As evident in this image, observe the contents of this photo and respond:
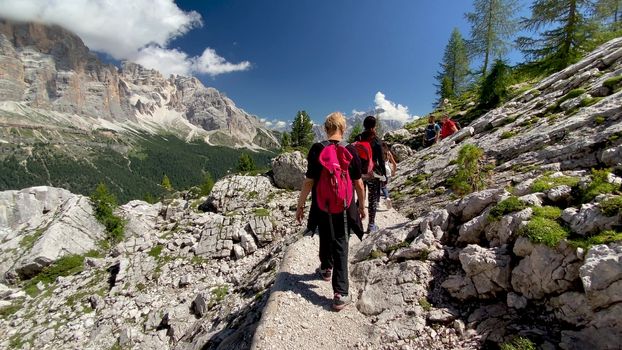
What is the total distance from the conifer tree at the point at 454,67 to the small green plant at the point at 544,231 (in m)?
53.2

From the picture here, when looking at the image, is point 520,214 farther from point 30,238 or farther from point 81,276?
point 30,238

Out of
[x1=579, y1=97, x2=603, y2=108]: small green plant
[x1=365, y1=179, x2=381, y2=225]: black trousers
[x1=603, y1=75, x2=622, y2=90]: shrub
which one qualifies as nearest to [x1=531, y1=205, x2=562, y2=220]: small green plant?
[x1=365, y1=179, x2=381, y2=225]: black trousers

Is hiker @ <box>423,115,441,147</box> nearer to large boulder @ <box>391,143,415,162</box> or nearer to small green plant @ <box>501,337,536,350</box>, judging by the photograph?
large boulder @ <box>391,143,415,162</box>

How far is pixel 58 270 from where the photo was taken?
24250 millimetres

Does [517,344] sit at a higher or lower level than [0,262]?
higher

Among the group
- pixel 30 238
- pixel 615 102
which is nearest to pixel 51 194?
pixel 30 238

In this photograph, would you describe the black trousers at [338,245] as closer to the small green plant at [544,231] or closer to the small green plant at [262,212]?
the small green plant at [544,231]

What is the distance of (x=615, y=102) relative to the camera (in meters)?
10.2

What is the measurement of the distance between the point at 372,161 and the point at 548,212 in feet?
14.8

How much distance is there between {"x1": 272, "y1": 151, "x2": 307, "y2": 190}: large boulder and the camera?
27219 millimetres

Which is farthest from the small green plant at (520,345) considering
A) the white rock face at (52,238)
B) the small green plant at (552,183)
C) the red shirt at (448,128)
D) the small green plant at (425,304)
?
the white rock face at (52,238)

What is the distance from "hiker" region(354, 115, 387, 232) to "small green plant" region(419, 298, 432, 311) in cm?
378

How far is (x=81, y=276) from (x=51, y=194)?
145 ft

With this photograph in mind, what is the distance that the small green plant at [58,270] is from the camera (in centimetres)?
2305
